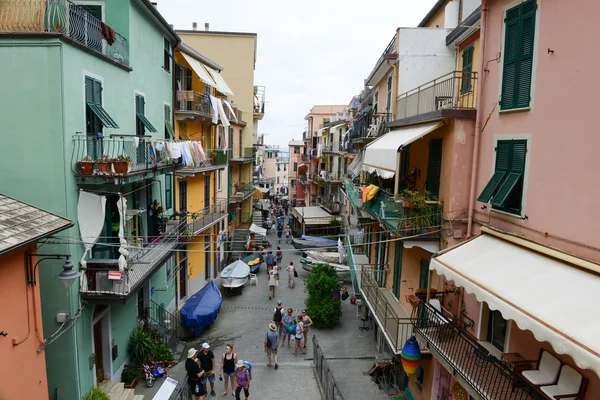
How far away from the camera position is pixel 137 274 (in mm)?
12680

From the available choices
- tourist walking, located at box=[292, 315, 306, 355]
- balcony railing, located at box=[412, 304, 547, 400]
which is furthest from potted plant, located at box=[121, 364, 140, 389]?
balcony railing, located at box=[412, 304, 547, 400]

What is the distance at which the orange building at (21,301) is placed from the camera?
799cm

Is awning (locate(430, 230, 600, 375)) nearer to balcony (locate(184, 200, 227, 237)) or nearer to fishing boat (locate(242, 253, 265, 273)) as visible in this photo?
balcony (locate(184, 200, 227, 237))

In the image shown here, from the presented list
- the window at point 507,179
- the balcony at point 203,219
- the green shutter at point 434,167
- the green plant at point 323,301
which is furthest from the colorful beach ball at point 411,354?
the balcony at point 203,219

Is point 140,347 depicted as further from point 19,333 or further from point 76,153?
point 76,153

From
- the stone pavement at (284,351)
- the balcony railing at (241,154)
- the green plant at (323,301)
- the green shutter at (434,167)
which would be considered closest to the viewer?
the green shutter at (434,167)

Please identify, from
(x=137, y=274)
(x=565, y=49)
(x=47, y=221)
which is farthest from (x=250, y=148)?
(x=565, y=49)

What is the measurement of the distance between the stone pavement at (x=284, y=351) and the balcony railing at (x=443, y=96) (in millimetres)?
6381

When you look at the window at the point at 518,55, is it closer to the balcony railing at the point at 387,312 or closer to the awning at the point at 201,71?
the balcony railing at the point at 387,312

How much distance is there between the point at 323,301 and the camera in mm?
19406

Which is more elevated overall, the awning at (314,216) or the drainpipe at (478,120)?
the drainpipe at (478,120)

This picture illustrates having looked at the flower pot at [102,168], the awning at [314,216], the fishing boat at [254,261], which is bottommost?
the fishing boat at [254,261]

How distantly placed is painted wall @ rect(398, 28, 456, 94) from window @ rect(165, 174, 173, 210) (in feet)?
35.9

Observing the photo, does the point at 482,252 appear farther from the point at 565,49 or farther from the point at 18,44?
the point at 18,44
